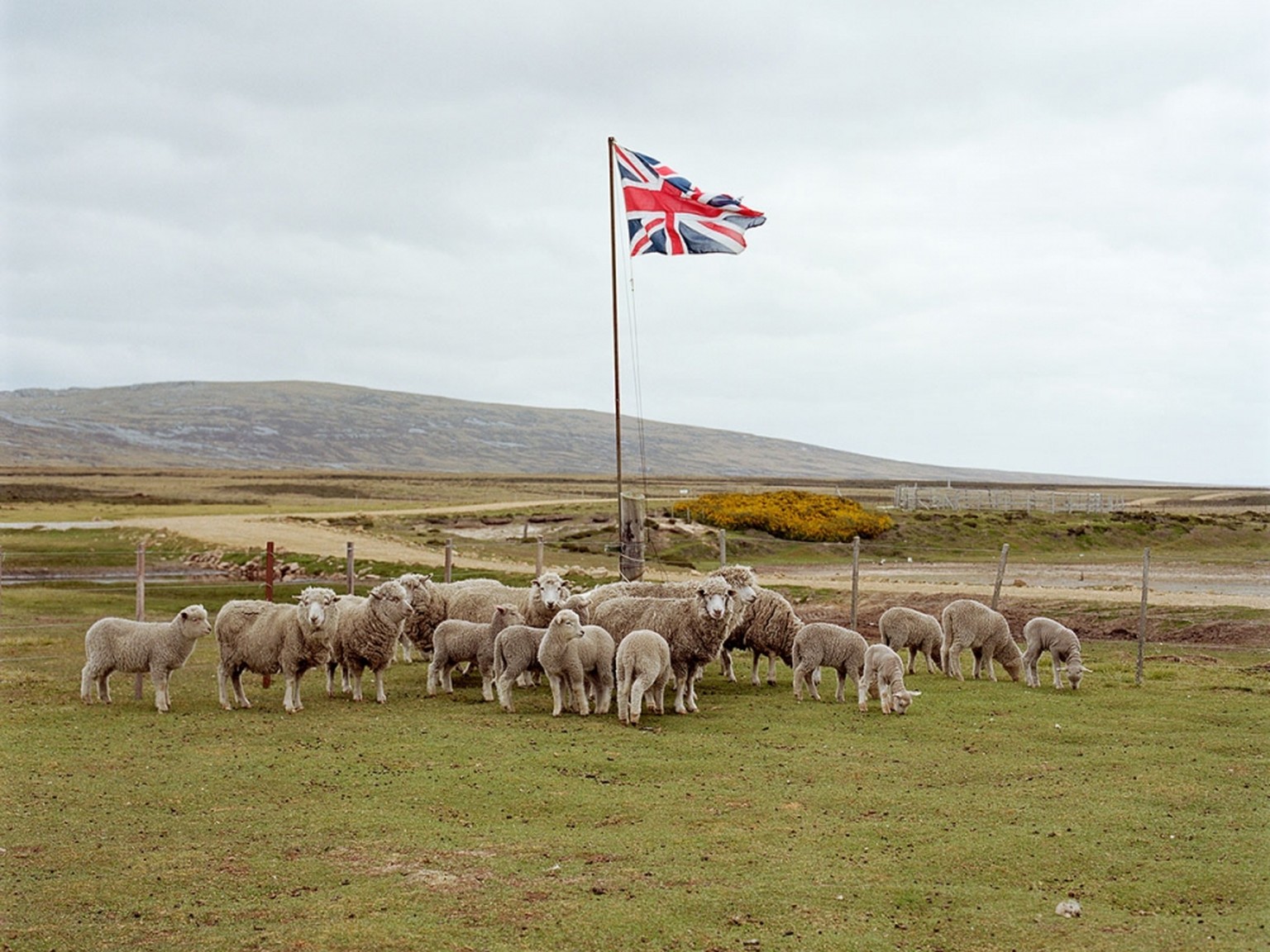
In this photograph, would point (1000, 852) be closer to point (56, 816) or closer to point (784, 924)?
point (784, 924)

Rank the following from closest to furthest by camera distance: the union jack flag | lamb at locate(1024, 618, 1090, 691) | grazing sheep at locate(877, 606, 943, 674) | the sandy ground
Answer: lamb at locate(1024, 618, 1090, 691) < grazing sheep at locate(877, 606, 943, 674) < the union jack flag < the sandy ground

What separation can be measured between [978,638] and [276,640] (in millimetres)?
10314

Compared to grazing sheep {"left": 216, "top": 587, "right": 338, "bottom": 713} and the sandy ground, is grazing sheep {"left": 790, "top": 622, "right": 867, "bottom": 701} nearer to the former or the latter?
grazing sheep {"left": 216, "top": 587, "right": 338, "bottom": 713}

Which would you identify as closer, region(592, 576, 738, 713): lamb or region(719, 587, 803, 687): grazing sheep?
region(592, 576, 738, 713): lamb

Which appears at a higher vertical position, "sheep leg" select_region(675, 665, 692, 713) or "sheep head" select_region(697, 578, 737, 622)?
"sheep head" select_region(697, 578, 737, 622)

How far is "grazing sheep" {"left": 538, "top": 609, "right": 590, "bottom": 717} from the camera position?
1446 cm

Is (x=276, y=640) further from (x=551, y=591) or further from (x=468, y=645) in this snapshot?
(x=551, y=591)

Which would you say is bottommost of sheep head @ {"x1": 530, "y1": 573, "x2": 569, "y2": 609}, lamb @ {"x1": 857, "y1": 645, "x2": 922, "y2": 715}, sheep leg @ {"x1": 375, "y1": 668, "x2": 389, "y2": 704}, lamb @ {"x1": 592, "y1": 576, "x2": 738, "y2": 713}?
sheep leg @ {"x1": 375, "y1": 668, "x2": 389, "y2": 704}

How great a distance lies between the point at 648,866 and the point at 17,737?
8.06 metres

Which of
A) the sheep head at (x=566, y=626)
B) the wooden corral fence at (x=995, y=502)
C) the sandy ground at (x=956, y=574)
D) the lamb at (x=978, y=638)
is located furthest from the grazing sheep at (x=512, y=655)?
the wooden corral fence at (x=995, y=502)

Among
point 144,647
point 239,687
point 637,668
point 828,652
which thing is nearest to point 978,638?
point 828,652

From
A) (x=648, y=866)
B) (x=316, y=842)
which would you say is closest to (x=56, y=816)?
(x=316, y=842)

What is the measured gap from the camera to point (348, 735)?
42.8 feet

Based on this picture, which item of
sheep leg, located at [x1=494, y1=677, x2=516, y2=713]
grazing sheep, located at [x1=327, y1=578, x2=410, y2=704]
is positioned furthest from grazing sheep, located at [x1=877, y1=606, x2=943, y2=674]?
grazing sheep, located at [x1=327, y1=578, x2=410, y2=704]
